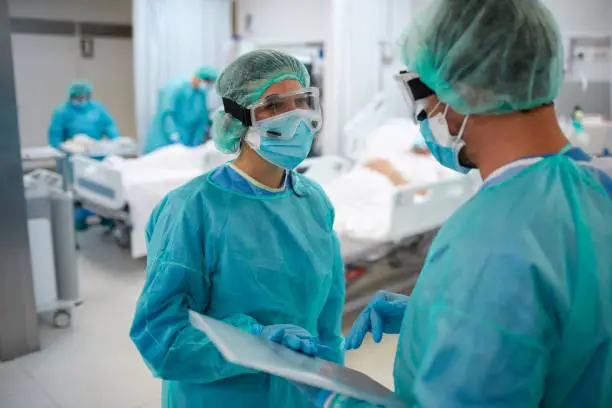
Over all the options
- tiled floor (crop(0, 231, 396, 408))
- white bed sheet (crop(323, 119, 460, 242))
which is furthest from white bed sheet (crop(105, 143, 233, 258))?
white bed sheet (crop(323, 119, 460, 242))

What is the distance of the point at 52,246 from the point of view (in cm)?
368

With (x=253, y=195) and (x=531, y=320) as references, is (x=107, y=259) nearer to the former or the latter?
(x=253, y=195)

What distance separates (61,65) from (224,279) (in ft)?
21.2

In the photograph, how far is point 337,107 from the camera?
559 cm

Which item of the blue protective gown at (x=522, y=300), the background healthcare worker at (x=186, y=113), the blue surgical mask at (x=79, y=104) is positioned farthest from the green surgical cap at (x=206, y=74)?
the blue protective gown at (x=522, y=300)

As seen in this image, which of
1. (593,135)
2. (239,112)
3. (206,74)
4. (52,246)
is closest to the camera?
(239,112)

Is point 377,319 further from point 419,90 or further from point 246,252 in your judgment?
point 419,90

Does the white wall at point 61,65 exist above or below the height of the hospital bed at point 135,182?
above

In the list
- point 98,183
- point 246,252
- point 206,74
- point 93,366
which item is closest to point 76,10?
point 206,74

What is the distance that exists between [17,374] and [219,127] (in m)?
2.28

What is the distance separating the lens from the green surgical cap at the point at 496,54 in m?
0.93

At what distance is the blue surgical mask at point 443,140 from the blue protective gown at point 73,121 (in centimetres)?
562

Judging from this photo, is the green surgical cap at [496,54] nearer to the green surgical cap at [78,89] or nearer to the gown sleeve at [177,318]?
the gown sleeve at [177,318]

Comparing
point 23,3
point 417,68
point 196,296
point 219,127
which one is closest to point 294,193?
point 219,127
